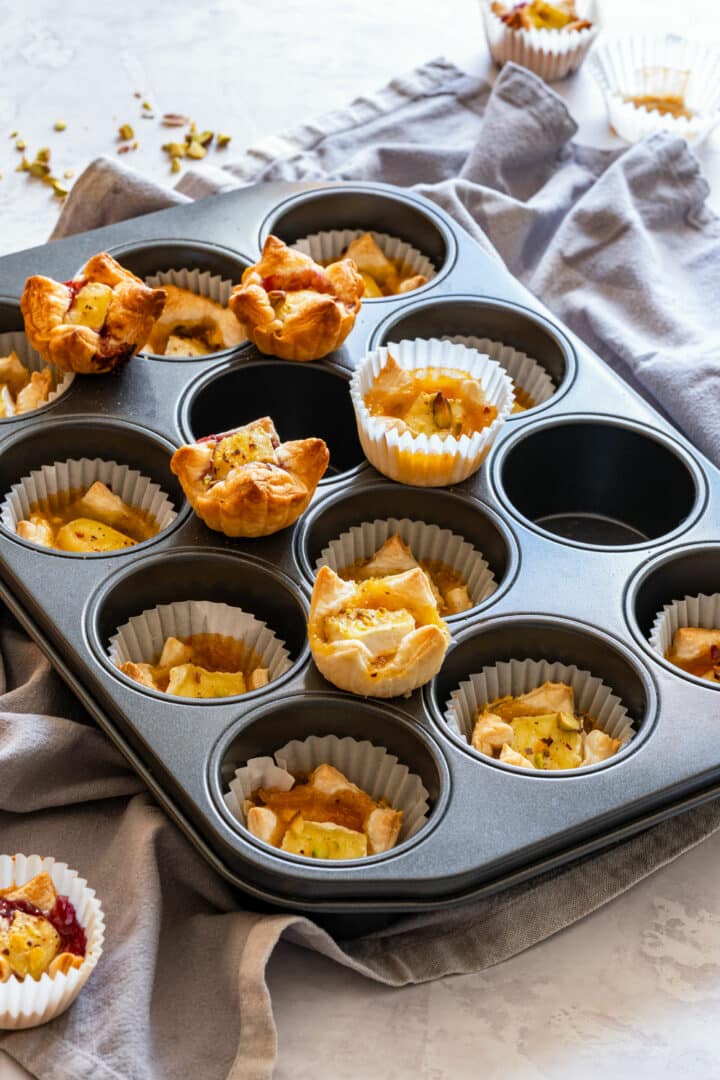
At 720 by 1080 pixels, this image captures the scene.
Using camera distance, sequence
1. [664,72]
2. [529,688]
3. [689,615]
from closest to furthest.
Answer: [529,688]
[689,615]
[664,72]

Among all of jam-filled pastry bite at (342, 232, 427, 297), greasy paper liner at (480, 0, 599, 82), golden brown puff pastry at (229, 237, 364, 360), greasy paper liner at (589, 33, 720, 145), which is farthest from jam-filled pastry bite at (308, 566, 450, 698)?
greasy paper liner at (480, 0, 599, 82)

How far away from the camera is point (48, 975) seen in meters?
2.31

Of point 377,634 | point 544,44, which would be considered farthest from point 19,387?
point 544,44

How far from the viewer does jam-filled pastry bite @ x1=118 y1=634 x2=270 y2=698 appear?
2.77 meters

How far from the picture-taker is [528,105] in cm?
432

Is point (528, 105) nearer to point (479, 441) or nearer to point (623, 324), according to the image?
point (623, 324)

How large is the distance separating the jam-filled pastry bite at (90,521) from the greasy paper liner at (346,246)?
990mm

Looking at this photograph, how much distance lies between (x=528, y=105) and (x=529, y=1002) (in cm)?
275

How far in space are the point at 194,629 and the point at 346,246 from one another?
1363mm

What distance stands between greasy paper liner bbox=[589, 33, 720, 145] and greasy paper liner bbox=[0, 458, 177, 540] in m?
2.14

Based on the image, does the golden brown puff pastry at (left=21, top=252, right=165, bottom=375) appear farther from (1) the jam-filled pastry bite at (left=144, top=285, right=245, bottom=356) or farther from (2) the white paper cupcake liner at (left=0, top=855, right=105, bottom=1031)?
(2) the white paper cupcake liner at (left=0, top=855, right=105, bottom=1031)

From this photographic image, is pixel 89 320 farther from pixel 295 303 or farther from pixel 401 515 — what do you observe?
pixel 401 515

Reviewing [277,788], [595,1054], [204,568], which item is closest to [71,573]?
[204,568]

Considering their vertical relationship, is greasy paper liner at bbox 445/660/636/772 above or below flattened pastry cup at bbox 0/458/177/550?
below
